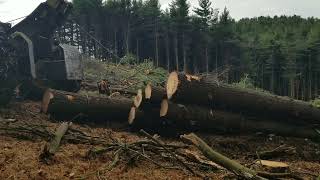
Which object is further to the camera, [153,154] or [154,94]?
[154,94]

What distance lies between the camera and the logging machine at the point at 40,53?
1391cm

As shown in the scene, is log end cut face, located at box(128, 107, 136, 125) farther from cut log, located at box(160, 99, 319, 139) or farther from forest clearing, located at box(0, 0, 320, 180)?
cut log, located at box(160, 99, 319, 139)

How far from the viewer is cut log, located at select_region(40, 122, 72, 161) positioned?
7.38 meters

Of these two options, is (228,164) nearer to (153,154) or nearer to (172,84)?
(153,154)

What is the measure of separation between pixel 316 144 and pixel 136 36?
52493 millimetres

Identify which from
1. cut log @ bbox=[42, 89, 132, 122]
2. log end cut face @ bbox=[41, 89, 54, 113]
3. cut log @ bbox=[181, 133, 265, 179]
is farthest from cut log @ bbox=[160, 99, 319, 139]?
cut log @ bbox=[181, 133, 265, 179]

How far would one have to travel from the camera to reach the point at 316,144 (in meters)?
10.6

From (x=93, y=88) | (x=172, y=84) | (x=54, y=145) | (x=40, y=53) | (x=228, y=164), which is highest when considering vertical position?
(x=40, y=53)

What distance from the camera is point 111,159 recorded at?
304 inches

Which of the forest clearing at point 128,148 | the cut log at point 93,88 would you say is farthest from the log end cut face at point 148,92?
the cut log at point 93,88

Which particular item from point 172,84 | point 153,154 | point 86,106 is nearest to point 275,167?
point 153,154

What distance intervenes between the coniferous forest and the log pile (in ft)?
153

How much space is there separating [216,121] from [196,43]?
165ft

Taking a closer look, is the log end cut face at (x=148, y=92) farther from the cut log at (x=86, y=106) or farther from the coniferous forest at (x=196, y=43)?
the coniferous forest at (x=196, y=43)
